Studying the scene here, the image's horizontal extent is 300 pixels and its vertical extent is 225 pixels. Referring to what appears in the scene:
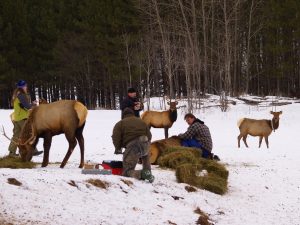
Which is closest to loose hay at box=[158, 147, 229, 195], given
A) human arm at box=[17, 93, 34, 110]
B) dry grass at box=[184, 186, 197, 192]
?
dry grass at box=[184, 186, 197, 192]

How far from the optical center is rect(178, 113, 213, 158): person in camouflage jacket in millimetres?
11922

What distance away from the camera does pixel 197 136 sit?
11992 millimetres

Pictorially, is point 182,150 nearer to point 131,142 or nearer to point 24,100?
point 131,142

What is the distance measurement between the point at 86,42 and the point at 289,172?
29.9 metres

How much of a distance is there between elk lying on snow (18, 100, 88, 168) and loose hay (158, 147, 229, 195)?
204 centimetres

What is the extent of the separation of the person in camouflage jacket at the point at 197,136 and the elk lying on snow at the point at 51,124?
3.16 metres

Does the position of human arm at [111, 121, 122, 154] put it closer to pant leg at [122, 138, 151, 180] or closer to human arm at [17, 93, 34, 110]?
pant leg at [122, 138, 151, 180]

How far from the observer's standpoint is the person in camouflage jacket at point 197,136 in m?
11.9

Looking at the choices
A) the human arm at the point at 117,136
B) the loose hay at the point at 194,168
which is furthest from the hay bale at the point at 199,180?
the human arm at the point at 117,136

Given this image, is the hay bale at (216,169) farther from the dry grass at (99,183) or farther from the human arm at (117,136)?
the dry grass at (99,183)

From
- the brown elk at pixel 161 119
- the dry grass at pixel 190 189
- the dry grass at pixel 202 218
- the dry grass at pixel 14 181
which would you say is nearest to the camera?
the dry grass at pixel 14 181

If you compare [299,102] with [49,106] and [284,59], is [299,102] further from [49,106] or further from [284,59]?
[49,106]

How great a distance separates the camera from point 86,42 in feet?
131

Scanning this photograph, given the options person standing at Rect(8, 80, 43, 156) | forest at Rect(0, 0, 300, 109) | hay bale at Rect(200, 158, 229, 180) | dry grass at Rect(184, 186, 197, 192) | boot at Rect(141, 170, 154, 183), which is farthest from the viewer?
forest at Rect(0, 0, 300, 109)
